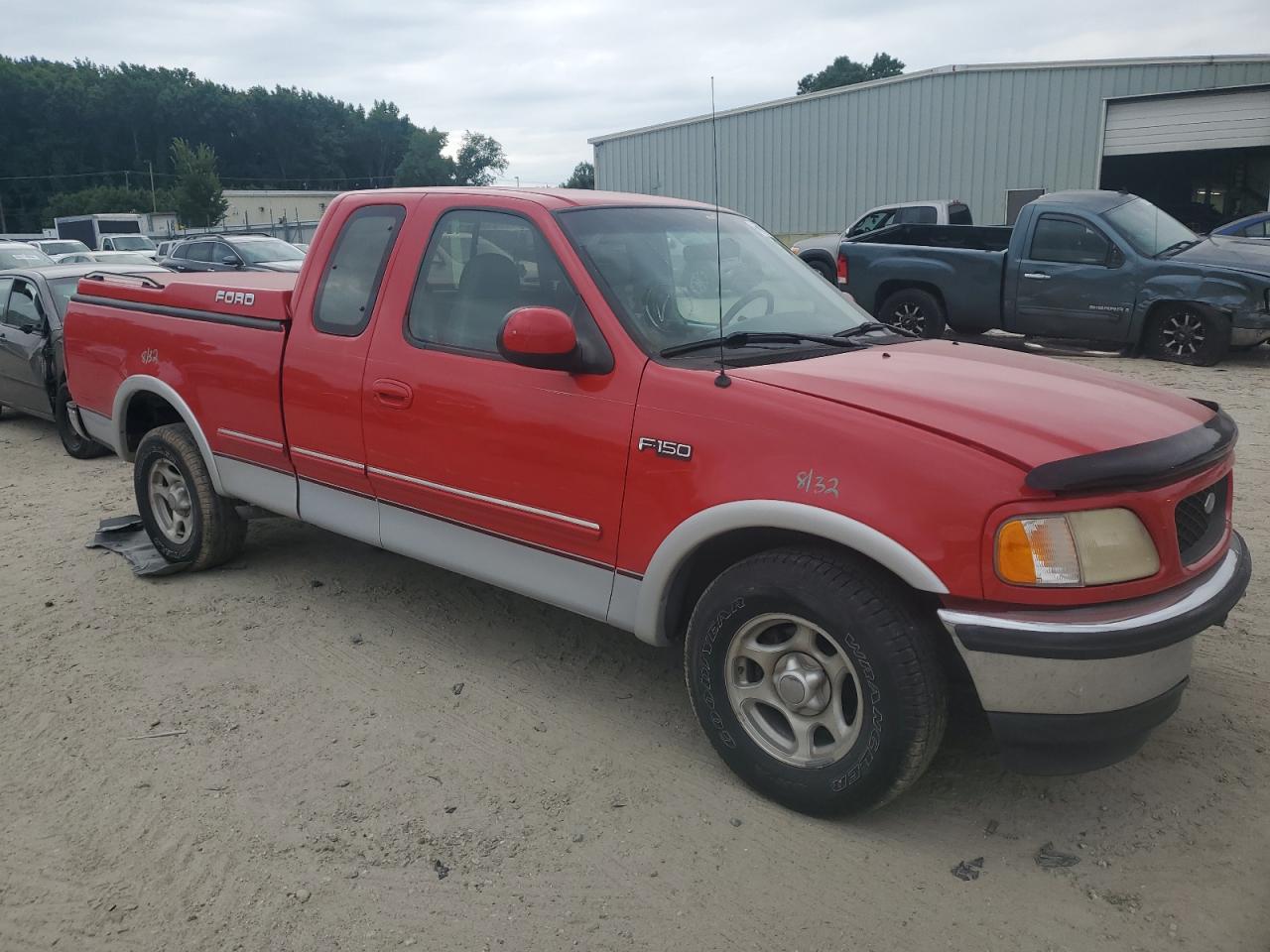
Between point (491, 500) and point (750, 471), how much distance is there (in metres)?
1.12

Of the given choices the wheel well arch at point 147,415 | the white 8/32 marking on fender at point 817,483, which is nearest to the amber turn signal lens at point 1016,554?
the white 8/32 marking on fender at point 817,483

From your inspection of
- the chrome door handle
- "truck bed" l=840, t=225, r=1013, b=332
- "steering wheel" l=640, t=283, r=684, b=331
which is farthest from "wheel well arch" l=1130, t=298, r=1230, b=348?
the chrome door handle

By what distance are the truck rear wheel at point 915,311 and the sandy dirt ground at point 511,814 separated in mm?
8029

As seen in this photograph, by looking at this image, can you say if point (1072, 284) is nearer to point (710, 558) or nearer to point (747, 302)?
point (747, 302)

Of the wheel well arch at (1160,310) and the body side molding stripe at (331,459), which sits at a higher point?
the body side molding stripe at (331,459)

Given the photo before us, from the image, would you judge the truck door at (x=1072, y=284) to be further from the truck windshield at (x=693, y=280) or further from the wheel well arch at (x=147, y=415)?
the wheel well arch at (x=147, y=415)

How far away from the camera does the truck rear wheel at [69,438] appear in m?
8.24

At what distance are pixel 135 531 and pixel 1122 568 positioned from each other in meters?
5.54

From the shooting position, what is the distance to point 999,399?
9.77 ft

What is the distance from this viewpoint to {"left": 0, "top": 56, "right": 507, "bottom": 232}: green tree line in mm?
90812

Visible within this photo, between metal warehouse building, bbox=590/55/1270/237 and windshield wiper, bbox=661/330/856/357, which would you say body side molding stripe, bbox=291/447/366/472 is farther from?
metal warehouse building, bbox=590/55/1270/237

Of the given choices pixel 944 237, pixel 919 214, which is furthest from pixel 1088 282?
pixel 919 214

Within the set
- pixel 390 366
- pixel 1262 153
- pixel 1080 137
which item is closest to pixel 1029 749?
pixel 390 366

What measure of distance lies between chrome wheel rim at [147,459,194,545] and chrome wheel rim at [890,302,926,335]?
371 inches
